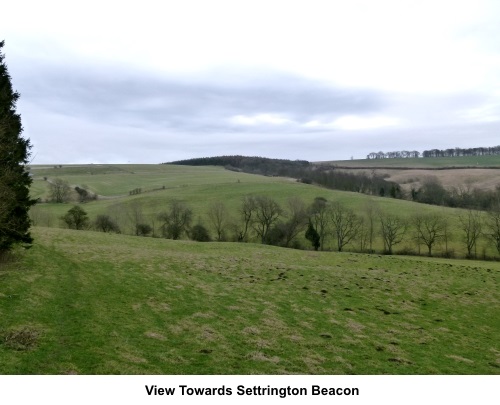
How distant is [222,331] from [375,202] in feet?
321

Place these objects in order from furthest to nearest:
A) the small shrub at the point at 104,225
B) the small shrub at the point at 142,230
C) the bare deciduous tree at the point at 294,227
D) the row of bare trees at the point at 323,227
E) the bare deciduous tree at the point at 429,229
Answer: the small shrub at the point at 142,230 < the bare deciduous tree at the point at 294,227 < the bare deciduous tree at the point at 429,229 < the row of bare trees at the point at 323,227 < the small shrub at the point at 104,225

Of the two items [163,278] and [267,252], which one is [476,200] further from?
[163,278]

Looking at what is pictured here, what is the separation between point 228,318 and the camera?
60.7 ft

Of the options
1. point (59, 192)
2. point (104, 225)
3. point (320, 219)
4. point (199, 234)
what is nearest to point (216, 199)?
point (199, 234)

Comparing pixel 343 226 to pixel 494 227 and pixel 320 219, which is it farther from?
pixel 494 227

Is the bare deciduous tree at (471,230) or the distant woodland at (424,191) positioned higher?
the distant woodland at (424,191)

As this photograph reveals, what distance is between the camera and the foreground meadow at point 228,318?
42.1ft

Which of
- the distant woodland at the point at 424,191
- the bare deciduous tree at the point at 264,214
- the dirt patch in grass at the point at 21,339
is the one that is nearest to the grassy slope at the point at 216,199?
the bare deciduous tree at the point at 264,214

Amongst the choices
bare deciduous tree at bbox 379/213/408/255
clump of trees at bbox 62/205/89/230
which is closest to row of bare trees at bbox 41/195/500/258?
bare deciduous tree at bbox 379/213/408/255

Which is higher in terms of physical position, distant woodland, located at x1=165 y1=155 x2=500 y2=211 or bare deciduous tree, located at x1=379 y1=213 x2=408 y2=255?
distant woodland, located at x1=165 y1=155 x2=500 y2=211

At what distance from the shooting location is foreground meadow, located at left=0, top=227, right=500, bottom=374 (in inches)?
505

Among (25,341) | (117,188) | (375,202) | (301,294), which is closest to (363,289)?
(301,294)

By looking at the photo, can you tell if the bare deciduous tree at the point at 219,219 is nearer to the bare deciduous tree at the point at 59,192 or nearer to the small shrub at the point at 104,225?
the small shrub at the point at 104,225

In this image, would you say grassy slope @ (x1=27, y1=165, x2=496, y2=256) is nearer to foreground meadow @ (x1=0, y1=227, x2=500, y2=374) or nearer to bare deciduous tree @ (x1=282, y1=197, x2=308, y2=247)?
bare deciduous tree @ (x1=282, y1=197, x2=308, y2=247)
